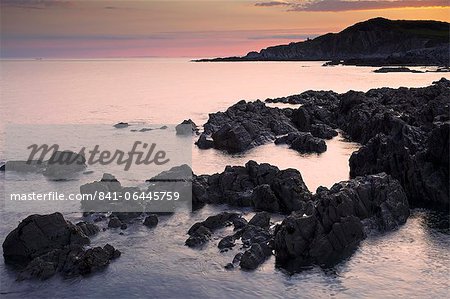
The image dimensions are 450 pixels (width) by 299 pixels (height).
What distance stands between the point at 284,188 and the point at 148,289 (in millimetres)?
22589

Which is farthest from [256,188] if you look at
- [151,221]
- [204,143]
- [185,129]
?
[185,129]

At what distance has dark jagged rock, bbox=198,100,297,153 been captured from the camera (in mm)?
95656

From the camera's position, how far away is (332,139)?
338 ft

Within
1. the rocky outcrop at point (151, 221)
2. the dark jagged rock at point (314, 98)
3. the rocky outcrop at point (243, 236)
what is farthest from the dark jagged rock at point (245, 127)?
the rocky outcrop at point (243, 236)

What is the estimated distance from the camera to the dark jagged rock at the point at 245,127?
95656mm

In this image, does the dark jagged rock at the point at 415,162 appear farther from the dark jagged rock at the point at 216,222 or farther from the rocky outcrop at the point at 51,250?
the rocky outcrop at the point at 51,250

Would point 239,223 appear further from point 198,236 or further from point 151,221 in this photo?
point 151,221

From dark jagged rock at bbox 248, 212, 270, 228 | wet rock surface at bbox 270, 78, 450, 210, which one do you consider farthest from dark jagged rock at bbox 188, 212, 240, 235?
wet rock surface at bbox 270, 78, 450, 210

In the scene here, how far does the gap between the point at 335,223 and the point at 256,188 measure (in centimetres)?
1362

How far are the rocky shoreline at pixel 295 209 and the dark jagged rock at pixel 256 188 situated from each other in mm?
114

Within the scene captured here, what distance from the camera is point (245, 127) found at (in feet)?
333

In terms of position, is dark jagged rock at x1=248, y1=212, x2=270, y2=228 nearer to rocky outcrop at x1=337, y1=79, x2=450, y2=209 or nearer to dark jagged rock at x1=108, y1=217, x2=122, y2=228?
dark jagged rock at x1=108, y1=217, x2=122, y2=228

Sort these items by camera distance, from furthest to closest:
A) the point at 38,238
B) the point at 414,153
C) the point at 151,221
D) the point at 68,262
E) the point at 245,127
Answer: the point at 245,127
the point at 414,153
the point at 151,221
the point at 38,238
the point at 68,262

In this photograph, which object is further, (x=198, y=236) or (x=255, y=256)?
(x=198, y=236)
